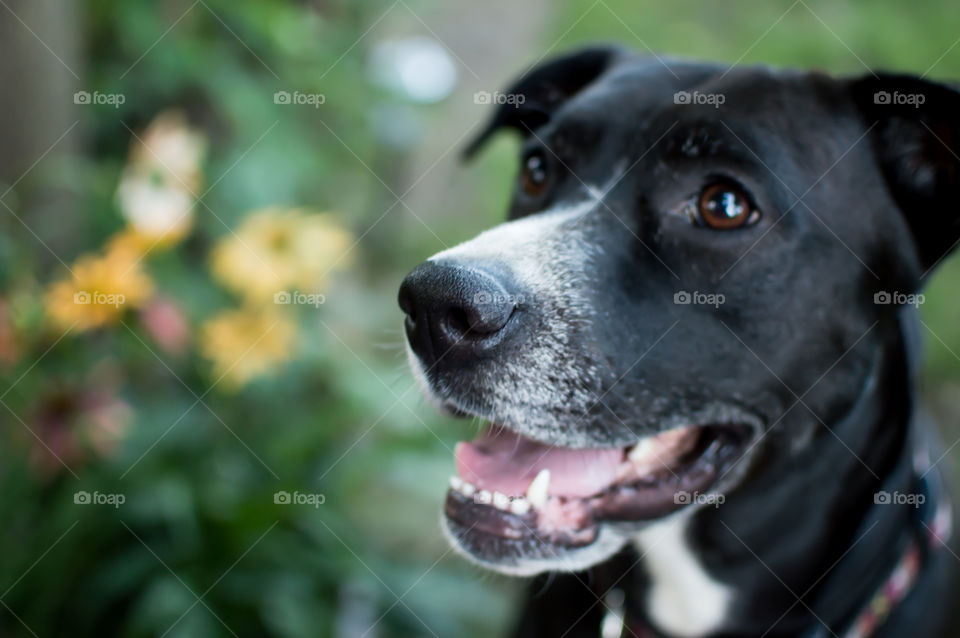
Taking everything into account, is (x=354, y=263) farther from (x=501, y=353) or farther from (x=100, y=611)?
(x=501, y=353)

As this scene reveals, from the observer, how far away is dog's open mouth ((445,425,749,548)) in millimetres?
1711

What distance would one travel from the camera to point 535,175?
208 centimetres

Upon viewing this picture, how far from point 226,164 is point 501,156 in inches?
103

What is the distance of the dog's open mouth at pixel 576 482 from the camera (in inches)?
67.4

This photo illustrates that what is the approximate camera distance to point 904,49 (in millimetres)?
4062

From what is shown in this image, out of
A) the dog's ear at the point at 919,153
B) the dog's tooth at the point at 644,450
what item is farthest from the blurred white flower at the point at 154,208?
the dog's ear at the point at 919,153

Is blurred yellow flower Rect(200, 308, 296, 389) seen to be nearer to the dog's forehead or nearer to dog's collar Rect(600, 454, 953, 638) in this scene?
the dog's forehead

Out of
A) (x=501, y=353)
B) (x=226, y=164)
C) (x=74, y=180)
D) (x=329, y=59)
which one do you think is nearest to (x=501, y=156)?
(x=329, y=59)
